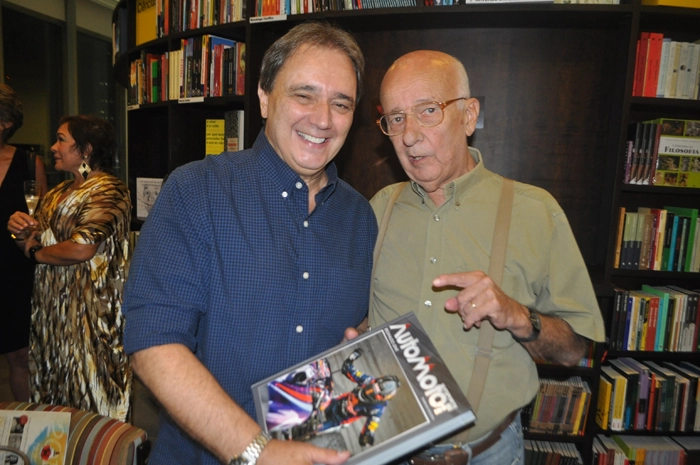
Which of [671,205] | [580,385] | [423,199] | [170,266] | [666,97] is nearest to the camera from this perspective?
[170,266]

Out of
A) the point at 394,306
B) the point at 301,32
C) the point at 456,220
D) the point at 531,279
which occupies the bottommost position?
the point at 394,306

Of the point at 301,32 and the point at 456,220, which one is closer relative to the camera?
the point at 301,32

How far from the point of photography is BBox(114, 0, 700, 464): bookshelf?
8.41ft

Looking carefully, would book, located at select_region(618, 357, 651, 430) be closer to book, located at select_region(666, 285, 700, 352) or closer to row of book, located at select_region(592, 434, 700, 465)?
row of book, located at select_region(592, 434, 700, 465)

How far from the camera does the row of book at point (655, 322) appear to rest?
274cm

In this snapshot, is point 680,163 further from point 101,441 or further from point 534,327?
point 101,441

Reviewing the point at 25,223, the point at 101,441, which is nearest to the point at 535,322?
the point at 101,441

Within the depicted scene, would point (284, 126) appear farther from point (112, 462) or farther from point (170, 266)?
point (112, 462)

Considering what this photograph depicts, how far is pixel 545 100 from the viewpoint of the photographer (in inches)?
111

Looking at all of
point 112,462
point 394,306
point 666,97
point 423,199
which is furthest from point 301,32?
point 666,97

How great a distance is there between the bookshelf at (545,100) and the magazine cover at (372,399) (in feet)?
6.53

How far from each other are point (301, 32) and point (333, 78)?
16cm

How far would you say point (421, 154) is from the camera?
1.49 metres

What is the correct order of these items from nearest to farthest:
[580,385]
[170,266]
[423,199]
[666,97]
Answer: [170,266]
[423,199]
[666,97]
[580,385]
